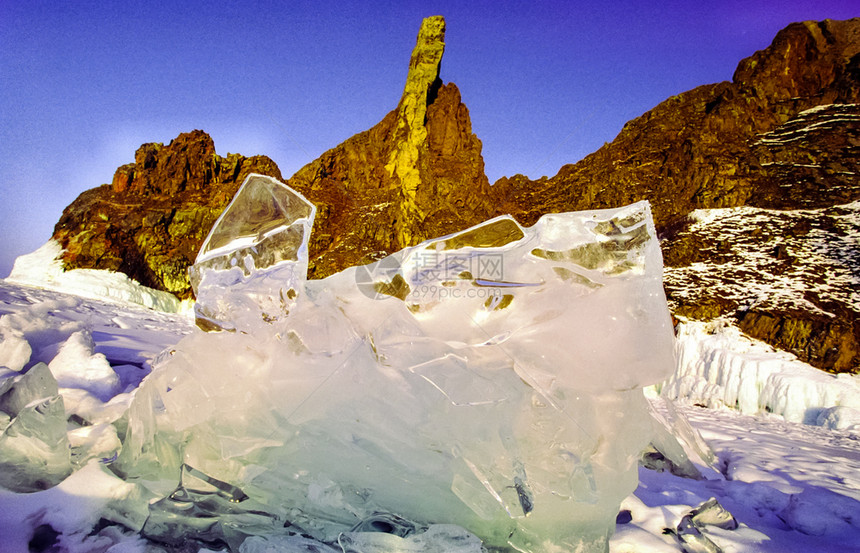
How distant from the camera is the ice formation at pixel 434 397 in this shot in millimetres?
1136

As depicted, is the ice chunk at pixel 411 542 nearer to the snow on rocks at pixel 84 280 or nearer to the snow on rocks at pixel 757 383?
the snow on rocks at pixel 757 383

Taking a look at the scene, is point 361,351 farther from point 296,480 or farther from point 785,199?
point 785,199

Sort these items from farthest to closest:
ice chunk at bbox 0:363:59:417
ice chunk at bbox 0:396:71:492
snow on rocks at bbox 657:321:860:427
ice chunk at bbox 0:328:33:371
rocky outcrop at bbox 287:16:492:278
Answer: rocky outcrop at bbox 287:16:492:278, snow on rocks at bbox 657:321:860:427, ice chunk at bbox 0:328:33:371, ice chunk at bbox 0:363:59:417, ice chunk at bbox 0:396:71:492

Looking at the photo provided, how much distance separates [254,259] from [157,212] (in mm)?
29234

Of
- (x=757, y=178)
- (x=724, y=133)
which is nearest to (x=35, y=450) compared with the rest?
(x=757, y=178)

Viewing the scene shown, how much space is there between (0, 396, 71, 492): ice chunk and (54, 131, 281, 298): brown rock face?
25.9 m

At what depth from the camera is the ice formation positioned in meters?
1.14

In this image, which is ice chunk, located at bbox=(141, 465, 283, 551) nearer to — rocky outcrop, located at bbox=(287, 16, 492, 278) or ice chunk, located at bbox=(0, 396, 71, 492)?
ice chunk, located at bbox=(0, 396, 71, 492)

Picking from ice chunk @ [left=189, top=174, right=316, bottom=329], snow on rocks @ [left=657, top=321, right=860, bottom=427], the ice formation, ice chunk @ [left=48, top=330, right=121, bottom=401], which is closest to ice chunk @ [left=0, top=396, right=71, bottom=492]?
the ice formation

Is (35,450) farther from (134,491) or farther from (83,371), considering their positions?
(83,371)

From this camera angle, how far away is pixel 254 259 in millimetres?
1463

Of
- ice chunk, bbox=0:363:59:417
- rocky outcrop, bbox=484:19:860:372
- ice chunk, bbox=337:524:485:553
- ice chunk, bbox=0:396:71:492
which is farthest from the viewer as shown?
rocky outcrop, bbox=484:19:860:372

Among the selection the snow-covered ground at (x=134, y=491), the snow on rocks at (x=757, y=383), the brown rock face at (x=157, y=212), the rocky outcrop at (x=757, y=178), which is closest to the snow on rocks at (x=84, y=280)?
the brown rock face at (x=157, y=212)

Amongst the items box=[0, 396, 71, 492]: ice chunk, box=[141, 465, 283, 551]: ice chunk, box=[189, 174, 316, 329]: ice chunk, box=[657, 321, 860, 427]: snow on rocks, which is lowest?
box=[657, 321, 860, 427]: snow on rocks
